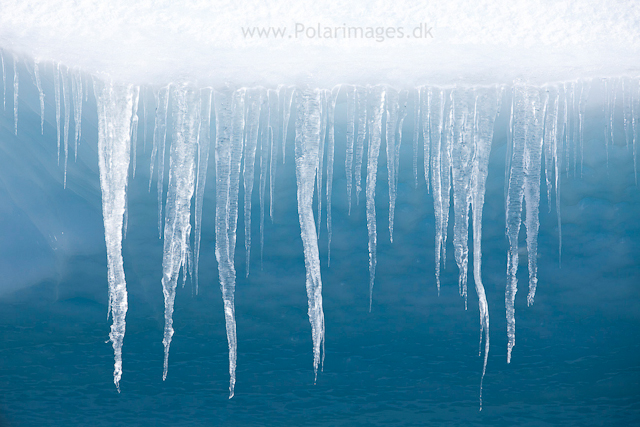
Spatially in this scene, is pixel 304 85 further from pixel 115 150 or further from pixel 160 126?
pixel 115 150

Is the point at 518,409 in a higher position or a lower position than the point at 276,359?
lower

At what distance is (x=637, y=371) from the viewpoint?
4281 mm

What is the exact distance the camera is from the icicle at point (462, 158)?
289 cm

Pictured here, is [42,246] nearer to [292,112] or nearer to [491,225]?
[292,112]

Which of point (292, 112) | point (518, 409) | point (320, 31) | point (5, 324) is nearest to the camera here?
point (320, 31)

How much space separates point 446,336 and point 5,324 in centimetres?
362

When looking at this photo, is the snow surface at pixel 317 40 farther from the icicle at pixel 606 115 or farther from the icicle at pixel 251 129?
the icicle at pixel 606 115

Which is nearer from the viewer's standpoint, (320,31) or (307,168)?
(320,31)

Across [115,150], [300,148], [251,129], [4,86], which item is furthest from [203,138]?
[4,86]

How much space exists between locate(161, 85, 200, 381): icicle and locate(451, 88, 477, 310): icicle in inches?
63.1

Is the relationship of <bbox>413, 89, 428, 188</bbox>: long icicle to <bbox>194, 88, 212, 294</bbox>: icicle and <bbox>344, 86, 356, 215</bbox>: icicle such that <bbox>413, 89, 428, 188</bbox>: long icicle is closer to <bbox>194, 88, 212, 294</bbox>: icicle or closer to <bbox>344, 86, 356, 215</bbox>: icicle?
<bbox>344, 86, 356, 215</bbox>: icicle

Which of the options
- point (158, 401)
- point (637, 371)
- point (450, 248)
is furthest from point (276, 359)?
point (637, 371)

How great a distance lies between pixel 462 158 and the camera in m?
2.95

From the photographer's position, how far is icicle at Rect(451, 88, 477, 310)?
2893 millimetres
